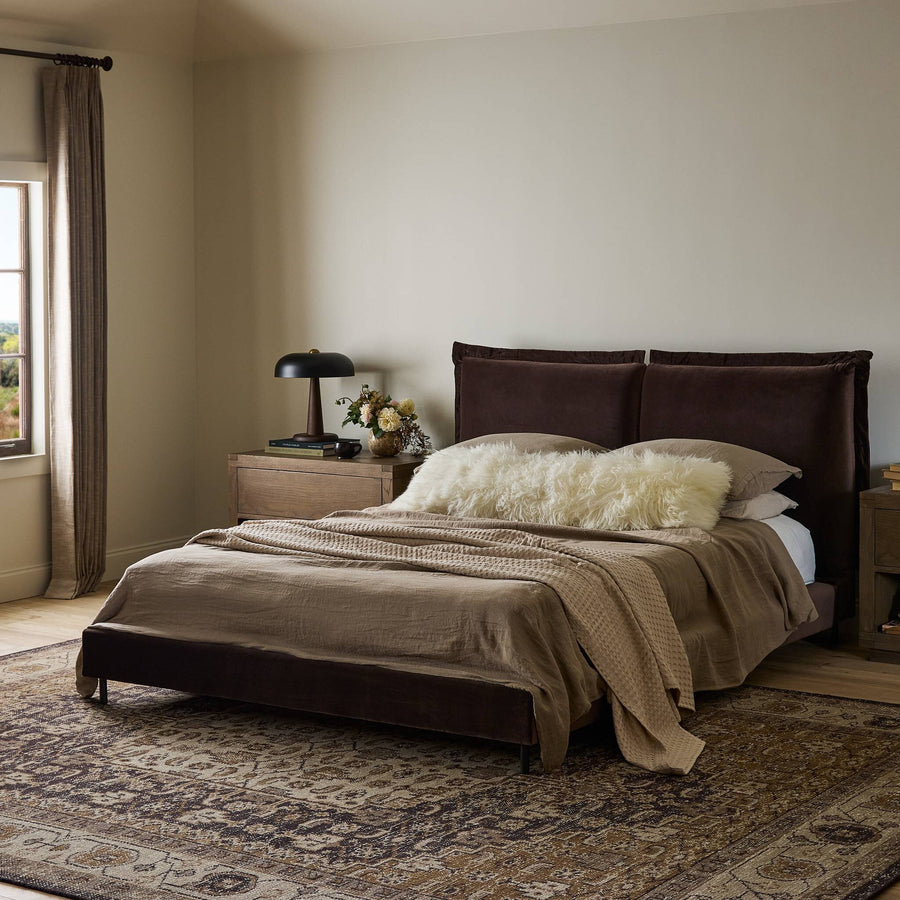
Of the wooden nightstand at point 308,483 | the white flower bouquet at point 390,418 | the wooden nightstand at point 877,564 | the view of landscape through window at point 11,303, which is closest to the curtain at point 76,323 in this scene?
the view of landscape through window at point 11,303

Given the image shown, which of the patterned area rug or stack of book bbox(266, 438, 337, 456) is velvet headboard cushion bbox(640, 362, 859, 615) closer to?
the patterned area rug

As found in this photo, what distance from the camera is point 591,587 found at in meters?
3.88

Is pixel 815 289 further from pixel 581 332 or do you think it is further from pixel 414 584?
pixel 414 584

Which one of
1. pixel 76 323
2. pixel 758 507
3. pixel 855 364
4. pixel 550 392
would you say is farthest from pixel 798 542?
pixel 76 323

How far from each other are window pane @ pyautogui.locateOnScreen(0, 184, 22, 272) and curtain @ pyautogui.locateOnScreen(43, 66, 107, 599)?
161 mm

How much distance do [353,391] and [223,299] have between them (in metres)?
0.90

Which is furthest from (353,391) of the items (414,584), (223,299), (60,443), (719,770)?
(719,770)

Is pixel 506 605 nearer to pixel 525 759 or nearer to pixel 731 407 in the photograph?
pixel 525 759

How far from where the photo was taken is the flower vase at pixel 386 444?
5973 mm

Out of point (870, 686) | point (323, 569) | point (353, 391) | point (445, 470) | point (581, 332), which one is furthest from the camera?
point (353, 391)

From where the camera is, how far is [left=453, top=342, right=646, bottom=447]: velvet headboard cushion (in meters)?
5.54

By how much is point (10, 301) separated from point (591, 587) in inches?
133

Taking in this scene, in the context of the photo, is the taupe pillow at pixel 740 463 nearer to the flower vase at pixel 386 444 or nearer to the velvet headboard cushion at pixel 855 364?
the velvet headboard cushion at pixel 855 364

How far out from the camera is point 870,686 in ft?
15.2
